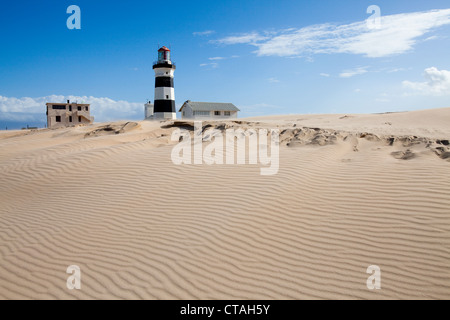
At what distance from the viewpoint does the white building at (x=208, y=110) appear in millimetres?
36188

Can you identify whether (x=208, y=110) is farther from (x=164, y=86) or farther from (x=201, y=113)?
(x=164, y=86)

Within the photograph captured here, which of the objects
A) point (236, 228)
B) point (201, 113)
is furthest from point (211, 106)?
point (236, 228)

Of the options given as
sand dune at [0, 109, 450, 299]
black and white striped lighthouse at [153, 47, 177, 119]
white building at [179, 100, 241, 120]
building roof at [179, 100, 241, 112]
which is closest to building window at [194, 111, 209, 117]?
white building at [179, 100, 241, 120]

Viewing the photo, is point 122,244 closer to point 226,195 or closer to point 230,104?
point 226,195

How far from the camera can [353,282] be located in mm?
3965

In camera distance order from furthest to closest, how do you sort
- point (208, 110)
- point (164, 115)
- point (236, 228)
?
point (208, 110), point (164, 115), point (236, 228)

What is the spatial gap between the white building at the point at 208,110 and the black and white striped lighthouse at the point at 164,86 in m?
5.75

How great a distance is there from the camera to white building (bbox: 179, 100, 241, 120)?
119 ft

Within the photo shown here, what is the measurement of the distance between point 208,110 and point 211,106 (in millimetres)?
869

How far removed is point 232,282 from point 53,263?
2784 mm

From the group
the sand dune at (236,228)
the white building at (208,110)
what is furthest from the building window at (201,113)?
the sand dune at (236,228)

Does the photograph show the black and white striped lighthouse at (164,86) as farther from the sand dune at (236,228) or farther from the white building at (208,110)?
the sand dune at (236,228)

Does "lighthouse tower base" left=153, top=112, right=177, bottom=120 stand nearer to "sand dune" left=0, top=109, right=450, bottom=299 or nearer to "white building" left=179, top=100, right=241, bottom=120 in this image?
"white building" left=179, top=100, right=241, bottom=120

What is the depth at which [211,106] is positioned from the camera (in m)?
37.2
